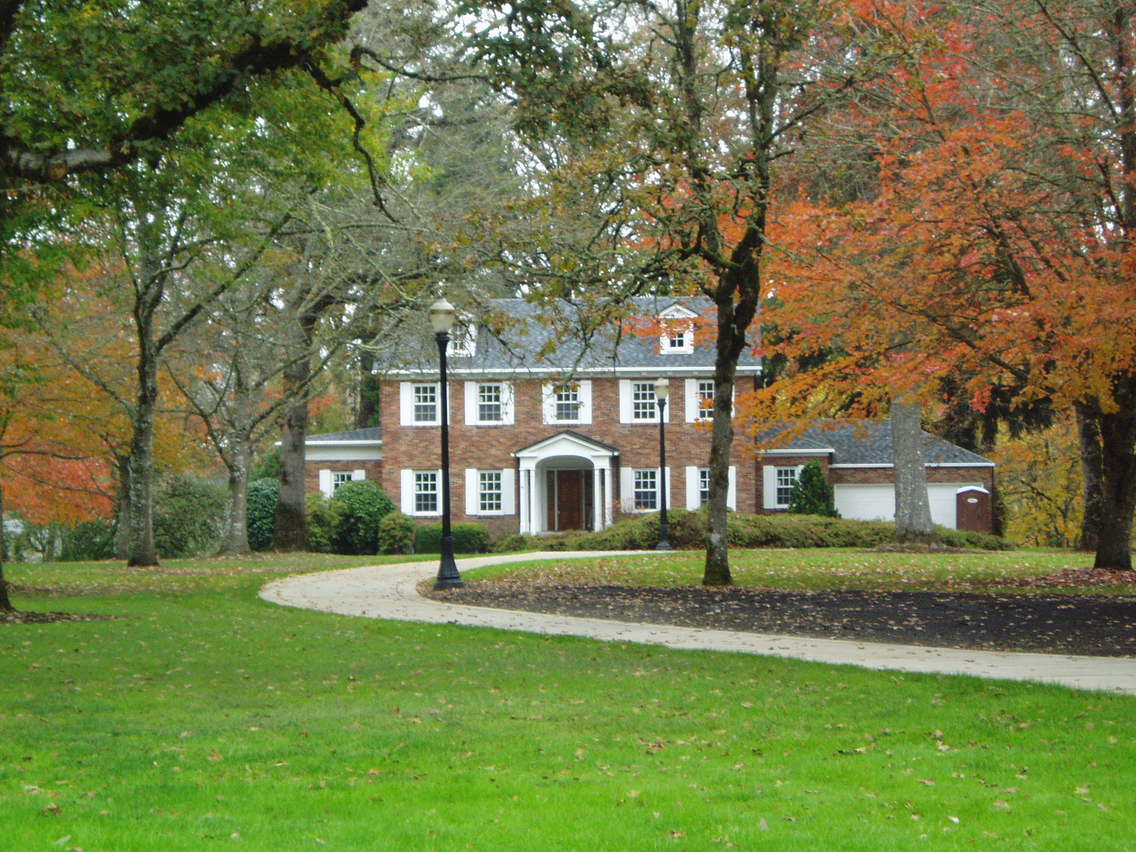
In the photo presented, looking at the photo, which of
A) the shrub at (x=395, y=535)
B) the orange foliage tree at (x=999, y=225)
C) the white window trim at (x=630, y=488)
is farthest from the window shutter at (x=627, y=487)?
the orange foliage tree at (x=999, y=225)

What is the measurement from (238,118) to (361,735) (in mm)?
7983

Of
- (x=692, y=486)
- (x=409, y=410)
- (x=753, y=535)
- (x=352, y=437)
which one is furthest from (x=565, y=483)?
(x=753, y=535)

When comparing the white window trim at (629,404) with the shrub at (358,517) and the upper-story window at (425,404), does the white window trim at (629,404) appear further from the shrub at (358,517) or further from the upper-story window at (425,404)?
the shrub at (358,517)

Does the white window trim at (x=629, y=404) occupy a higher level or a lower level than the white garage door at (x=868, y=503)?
higher

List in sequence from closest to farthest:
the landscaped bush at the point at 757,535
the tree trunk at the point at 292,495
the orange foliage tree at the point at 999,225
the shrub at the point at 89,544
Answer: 1. the orange foliage tree at the point at 999,225
2. the landscaped bush at the point at 757,535
3. the tree trunk at the point at 292,495
4. the shrub at the point at 89,544

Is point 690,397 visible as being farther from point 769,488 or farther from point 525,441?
point 525,441

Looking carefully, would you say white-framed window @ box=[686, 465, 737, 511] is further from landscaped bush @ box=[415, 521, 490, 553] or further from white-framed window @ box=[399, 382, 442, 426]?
white-framed window @ box=[399, 382, 442, 426]

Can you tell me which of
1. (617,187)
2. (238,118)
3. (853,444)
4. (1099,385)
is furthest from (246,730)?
(853,444)

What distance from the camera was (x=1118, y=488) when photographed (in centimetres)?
2009

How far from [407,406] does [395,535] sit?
15.9ft

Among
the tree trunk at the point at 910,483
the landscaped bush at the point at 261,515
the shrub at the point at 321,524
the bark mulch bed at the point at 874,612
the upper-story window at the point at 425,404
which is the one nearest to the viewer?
the bark mulch bed at the point at 874,612

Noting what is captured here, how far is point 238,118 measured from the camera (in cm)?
1289

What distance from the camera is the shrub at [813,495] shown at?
3778 cm

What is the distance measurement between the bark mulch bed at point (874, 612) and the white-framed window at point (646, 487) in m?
20.1
